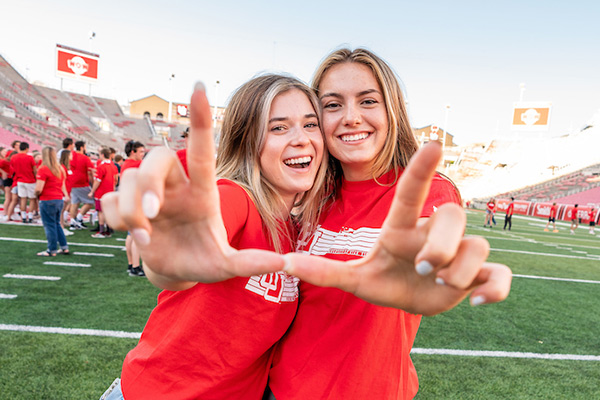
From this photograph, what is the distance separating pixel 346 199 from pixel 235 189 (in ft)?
1.87

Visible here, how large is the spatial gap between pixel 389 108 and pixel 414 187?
1.10 metres

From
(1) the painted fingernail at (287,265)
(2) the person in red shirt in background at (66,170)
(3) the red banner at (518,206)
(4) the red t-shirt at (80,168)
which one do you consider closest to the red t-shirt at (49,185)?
(2) the person in red shirt in background at (66,170)

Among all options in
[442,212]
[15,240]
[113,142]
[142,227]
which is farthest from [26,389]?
[113,142]

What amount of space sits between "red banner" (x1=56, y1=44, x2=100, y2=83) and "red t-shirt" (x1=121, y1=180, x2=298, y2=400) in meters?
49.0

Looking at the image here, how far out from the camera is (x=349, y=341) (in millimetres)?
1324

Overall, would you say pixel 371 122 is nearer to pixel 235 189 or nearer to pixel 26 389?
pixel 235 189

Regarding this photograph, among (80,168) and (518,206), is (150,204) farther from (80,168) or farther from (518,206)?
(518,206)

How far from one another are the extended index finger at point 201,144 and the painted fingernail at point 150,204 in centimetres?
14

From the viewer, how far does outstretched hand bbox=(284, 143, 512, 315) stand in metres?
0.69

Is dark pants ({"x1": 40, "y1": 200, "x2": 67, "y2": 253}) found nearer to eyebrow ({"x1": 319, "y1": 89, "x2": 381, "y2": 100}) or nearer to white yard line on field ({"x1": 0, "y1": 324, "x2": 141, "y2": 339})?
white yard line on field ({"x1": 0, "y1": 324, "x2": 141, "y2": 339})

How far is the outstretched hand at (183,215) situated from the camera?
72 cm

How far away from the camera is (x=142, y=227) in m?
0.74

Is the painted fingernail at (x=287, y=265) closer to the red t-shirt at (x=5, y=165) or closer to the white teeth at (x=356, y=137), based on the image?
the white teeth at (x=356, y=137)

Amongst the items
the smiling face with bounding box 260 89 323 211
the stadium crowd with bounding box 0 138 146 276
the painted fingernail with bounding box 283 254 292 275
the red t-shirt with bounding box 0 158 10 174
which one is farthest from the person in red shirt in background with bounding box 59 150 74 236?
the painted fingernail with bounding box 283 254 292 275
